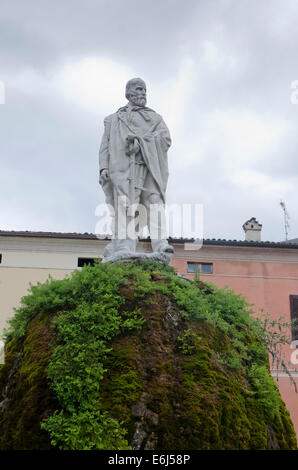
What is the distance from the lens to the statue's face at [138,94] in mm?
7805

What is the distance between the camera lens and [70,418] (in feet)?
13.1

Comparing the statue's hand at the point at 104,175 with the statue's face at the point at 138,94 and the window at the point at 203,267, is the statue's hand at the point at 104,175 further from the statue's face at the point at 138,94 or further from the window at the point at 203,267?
the window at the point at 203,267

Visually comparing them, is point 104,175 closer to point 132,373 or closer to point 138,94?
point 138,94

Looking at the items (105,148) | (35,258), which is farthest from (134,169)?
(35,258)

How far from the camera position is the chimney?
25.3m

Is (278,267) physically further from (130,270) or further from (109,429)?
(109,429)

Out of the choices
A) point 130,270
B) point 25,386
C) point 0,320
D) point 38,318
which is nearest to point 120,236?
point 130,270

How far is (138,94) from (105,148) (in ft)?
3.34

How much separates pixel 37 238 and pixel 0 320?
3952mm

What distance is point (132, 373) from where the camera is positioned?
14.3 ft

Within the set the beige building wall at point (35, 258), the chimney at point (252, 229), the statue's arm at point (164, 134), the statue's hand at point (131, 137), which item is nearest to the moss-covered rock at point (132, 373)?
Result: the statue's hand at point (131, 137)

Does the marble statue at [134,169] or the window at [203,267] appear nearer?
the marble statue at [134,169]

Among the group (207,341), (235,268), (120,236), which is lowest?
(207,341)
